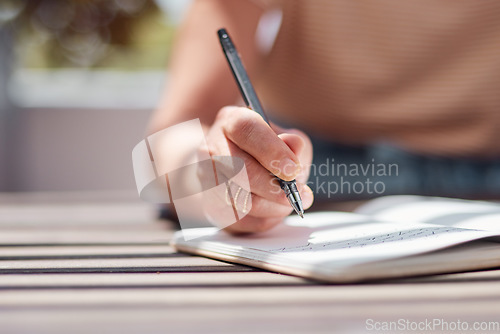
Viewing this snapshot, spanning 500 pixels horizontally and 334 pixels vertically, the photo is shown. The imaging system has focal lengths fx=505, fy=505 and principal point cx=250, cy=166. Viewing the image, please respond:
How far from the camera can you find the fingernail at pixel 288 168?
45 cm

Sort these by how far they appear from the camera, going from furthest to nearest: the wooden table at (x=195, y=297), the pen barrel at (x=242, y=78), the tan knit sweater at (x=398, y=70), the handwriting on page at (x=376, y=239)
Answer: the tan knit sweater at (x=398, y=70) → the pen barrel at (x=242, y=78) → the handwriting on page at (x=376, y=239) → the wooden table at (x=195, y=297)

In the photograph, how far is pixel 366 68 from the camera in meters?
1.06

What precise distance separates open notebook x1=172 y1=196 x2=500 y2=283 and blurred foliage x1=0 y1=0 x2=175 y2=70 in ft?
8.55

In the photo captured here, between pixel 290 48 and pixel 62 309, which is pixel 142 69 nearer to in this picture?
pixel 290 48

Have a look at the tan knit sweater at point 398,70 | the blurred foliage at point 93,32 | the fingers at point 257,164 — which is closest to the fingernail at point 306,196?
the fingers at point 257,164

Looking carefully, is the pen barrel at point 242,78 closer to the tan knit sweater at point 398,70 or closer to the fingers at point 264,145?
the fingers at point 264,145

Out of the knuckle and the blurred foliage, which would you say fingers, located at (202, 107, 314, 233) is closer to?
the knuckle

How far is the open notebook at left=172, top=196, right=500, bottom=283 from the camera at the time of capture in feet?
1.19

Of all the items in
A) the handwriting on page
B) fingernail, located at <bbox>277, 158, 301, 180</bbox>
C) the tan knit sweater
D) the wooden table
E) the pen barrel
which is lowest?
the wooden table

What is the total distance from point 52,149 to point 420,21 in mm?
1887

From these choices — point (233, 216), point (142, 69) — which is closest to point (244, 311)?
point (233, 216)

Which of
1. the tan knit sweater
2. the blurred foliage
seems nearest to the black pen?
the tan knit sweater

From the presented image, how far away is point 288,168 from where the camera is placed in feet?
1.47

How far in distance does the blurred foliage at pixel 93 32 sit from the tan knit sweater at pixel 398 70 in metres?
2.08
